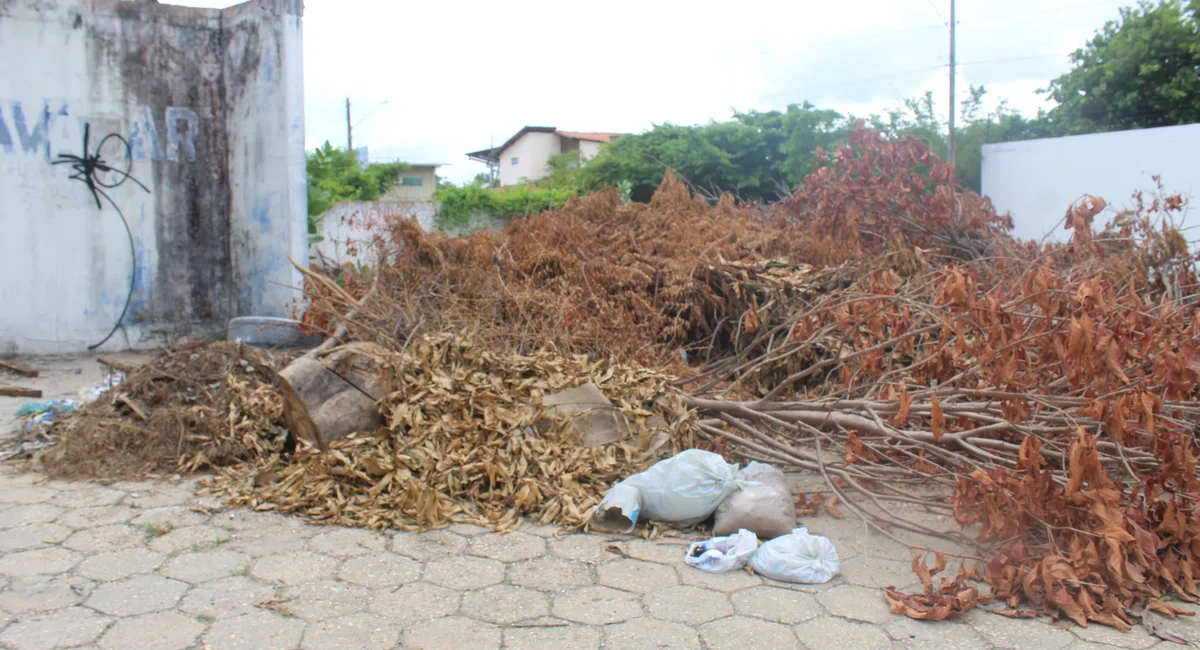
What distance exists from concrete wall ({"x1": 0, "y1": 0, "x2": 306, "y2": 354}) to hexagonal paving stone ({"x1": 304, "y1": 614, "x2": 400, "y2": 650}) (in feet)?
17.9

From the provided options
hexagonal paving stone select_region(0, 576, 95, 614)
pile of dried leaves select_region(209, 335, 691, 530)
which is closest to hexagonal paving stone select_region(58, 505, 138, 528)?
pile of dried leaves select_region(209, 335, 691, 530)

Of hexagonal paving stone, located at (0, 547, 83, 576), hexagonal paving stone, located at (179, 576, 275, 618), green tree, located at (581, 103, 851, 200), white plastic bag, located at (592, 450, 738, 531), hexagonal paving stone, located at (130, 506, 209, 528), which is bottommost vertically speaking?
hexagonal paving stone, located at (179, 576, 275, 618)

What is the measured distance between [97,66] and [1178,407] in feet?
26.6

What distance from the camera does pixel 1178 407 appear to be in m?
3.20

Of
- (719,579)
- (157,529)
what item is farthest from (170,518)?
(719,579)

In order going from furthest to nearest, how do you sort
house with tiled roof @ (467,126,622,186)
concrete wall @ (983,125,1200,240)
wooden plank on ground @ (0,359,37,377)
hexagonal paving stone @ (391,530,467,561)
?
house with tiled roof @ (467,126,622,186) → concrete wall @ (983,125,1200,240) → wooden plank on ground @ (0,359,37,377) → hexagonal paving stone @ (391,530,467,561)

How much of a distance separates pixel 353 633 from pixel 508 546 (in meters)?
0.84

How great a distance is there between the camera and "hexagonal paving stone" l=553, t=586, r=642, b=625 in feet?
9.01

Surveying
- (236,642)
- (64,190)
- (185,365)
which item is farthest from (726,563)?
(64,190)

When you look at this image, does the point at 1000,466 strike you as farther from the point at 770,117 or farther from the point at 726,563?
the point at 770,117

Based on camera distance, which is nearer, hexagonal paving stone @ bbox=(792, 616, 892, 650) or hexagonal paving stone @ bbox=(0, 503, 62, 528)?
hexagonal paving stone @ bbox=(792, 616, 892, 650)

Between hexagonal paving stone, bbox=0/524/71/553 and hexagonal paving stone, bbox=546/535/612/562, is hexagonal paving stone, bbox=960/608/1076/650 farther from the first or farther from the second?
hexagonal paving stone, bbox=0/524/71/553

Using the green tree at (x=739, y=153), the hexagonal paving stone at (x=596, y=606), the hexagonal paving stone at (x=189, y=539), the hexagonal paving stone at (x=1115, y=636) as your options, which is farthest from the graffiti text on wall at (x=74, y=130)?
the green tree at (x=739, y=153)

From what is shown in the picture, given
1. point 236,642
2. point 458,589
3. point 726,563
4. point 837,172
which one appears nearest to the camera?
point 236,642
